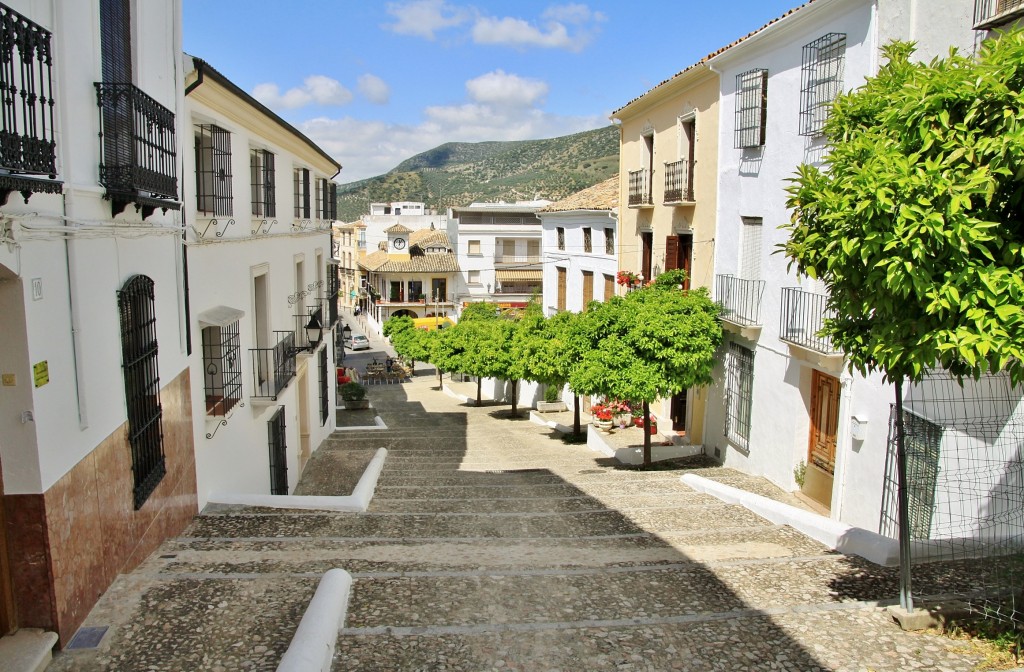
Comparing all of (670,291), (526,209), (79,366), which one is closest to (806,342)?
(670,291)

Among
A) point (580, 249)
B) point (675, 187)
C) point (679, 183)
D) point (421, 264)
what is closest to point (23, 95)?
point (679, 183)

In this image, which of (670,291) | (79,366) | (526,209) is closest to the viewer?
(79,366)

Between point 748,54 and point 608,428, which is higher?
point 748,54

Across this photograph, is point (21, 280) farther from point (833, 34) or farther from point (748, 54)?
point (748, 54)

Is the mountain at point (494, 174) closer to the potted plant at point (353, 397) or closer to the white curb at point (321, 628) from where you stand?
the potted plant at point (353, 397)

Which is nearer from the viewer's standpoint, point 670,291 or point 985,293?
point 985,293

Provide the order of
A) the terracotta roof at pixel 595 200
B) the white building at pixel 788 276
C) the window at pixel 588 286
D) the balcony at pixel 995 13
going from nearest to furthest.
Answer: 1. the balcony at pixel 995 13
2. the white building at pixel 788 276
3. the terracotta roof at pixel 595 200
4. the window at pixel 588 286

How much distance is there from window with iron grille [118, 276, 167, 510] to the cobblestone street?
76 centimetres

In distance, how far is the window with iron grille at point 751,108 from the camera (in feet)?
43.8

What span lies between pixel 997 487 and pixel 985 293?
4.14 m

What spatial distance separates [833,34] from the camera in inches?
427

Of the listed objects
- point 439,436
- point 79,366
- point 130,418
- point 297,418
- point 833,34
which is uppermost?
point 833,34

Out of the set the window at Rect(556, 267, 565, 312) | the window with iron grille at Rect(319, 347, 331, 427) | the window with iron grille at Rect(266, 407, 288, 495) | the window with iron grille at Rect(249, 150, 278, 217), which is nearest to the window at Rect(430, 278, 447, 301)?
the window at Rect(556, 267, 565, 312)

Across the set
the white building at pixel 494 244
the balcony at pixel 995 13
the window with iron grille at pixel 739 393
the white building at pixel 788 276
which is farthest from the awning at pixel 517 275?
the balcony at pixel 995 13
